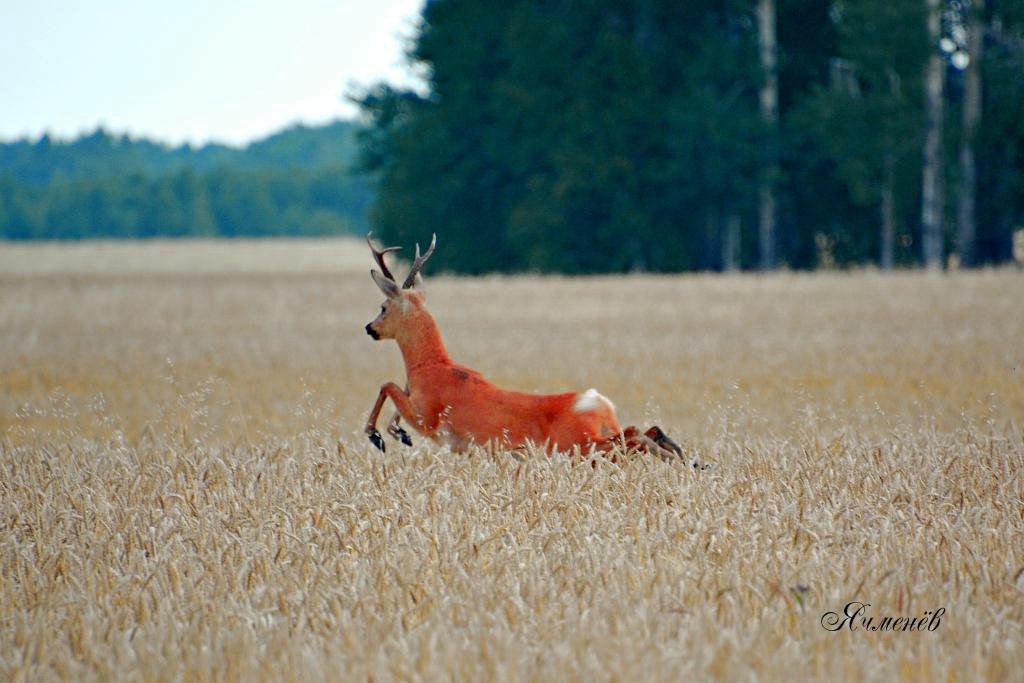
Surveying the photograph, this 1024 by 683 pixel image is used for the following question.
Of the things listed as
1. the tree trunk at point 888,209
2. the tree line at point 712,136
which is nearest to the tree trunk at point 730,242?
the tree line at point 712,136

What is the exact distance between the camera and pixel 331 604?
13.9 ft

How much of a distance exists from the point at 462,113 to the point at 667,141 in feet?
27.9

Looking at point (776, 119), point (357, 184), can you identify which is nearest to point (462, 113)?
point (776, 119)

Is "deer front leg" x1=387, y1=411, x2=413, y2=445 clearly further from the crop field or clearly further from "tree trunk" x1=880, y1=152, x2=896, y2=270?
"tree trunk" x1=880, y1=152, x2=896, y2=270

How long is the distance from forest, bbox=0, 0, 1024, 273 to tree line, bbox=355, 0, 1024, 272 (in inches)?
2.7

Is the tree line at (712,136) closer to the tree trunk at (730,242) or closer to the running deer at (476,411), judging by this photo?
the tree trunk at (730,242)

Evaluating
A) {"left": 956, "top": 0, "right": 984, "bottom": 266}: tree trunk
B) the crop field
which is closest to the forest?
{"left": 956, "top": 0, "right": 984, "bottom": 266}: tree trunk

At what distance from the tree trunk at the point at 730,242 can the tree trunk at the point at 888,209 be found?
4463 millimetres

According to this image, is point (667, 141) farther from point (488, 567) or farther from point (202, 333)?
point (488, 567)

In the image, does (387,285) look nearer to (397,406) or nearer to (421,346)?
(421,346)

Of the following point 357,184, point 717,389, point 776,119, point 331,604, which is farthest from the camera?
point 357,184

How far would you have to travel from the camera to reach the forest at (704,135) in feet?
109

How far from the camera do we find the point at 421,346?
6.56 metres

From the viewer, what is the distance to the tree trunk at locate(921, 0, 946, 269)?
32.8m
